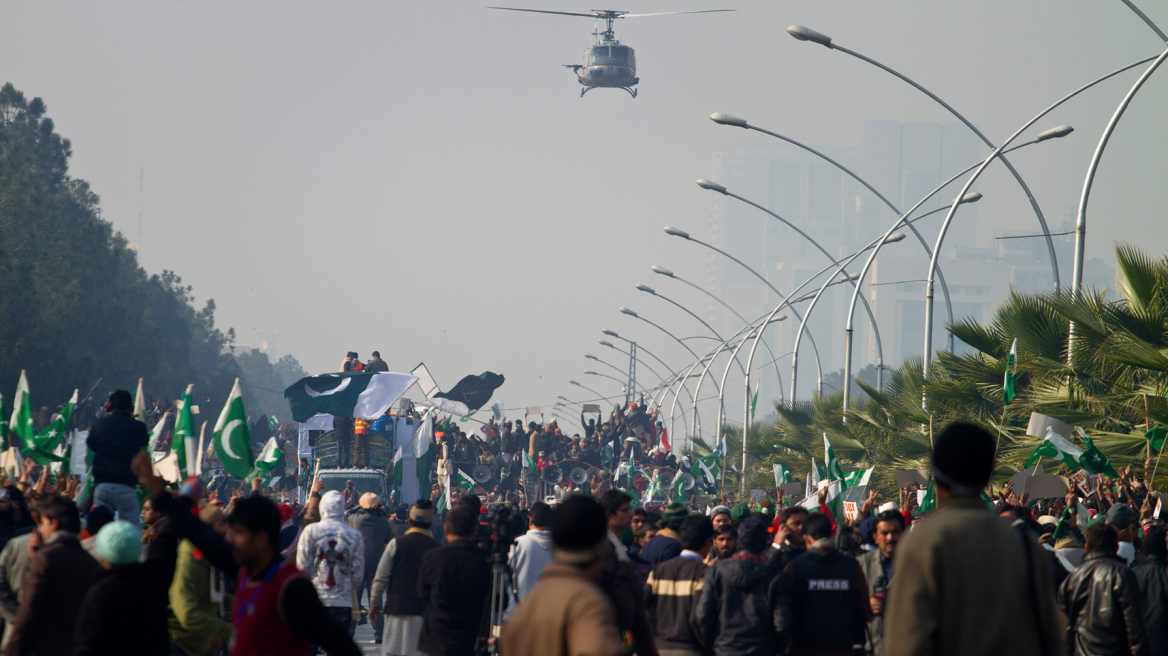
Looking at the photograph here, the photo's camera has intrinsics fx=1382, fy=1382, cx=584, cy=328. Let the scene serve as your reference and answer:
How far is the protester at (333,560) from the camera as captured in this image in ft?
34.1

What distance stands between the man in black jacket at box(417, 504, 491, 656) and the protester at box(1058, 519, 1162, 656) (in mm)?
3521

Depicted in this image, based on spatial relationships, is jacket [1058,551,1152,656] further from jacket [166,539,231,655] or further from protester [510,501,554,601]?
jacket [166,539,231,655]

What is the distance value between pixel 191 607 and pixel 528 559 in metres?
2.12

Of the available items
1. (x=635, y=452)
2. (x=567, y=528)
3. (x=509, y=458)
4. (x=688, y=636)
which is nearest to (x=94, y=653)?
(x=567, y=528)

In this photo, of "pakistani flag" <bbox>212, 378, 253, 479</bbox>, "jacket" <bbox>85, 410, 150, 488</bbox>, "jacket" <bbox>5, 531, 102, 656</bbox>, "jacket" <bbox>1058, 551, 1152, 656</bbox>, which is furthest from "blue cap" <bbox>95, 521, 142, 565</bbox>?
"pakistani flag" <bbox>212, 378, 253, 479</bbox>

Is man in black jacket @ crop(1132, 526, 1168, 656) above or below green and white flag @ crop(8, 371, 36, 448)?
below

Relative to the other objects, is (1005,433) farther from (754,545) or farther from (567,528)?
(567,528)

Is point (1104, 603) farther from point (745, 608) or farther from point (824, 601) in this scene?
point (745, 608)

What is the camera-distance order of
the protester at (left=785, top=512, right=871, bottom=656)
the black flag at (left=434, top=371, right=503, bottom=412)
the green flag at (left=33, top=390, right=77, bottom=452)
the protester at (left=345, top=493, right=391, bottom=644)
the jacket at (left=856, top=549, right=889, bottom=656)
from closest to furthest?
the protester at (left=785, top=512, right=871, bottom=656) < the jacket at (left=856, top=549, right=889, bottom=656) < the protester at (left=345, top=493, right=391, bottom=644) < the green flag at (left=33, top=390, right=77, bottom=452) < the black flag at (left=434, top=371, right=503, bottom=412)

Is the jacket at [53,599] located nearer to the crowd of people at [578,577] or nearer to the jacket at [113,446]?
the crowd of people at [578,577]

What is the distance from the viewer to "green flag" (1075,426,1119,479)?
42.7 ft

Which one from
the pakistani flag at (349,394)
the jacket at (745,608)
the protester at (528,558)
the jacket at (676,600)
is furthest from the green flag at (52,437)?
the pakistani flag at (349,394)

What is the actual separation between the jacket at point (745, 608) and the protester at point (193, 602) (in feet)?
8.76

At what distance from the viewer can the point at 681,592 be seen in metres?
8.17
